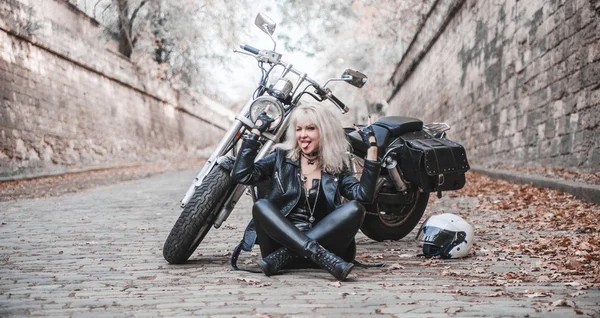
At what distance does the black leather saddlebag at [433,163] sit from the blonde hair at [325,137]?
81 centimetres

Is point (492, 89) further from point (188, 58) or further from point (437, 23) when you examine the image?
point (188, 58)

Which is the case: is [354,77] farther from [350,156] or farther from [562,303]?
[562,303]

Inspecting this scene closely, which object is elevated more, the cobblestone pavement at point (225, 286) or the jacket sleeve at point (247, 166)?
the jacket sleeve at point (247, 166)

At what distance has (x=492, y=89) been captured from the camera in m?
12.3

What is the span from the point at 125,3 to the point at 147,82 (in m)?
3.34

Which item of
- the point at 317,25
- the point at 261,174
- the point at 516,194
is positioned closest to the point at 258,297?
the point at 261,174

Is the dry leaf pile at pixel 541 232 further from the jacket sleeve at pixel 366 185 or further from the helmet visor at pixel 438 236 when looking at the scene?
the jacket sleeve at pixel 366 185

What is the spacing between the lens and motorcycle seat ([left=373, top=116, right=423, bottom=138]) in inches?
198

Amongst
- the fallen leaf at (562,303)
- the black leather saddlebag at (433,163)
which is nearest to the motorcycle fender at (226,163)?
the black leather saddlebag at (433,163)

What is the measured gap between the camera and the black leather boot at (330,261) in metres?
3.75

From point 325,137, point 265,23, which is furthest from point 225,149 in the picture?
point 265,23

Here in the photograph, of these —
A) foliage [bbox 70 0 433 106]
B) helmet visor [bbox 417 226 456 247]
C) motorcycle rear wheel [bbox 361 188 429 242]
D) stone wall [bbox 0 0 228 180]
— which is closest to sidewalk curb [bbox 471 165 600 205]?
motorcycle rear wheel [bbox 361 188 429 242]

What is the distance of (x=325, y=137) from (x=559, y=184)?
4366 mm

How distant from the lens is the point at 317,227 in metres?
4.05
